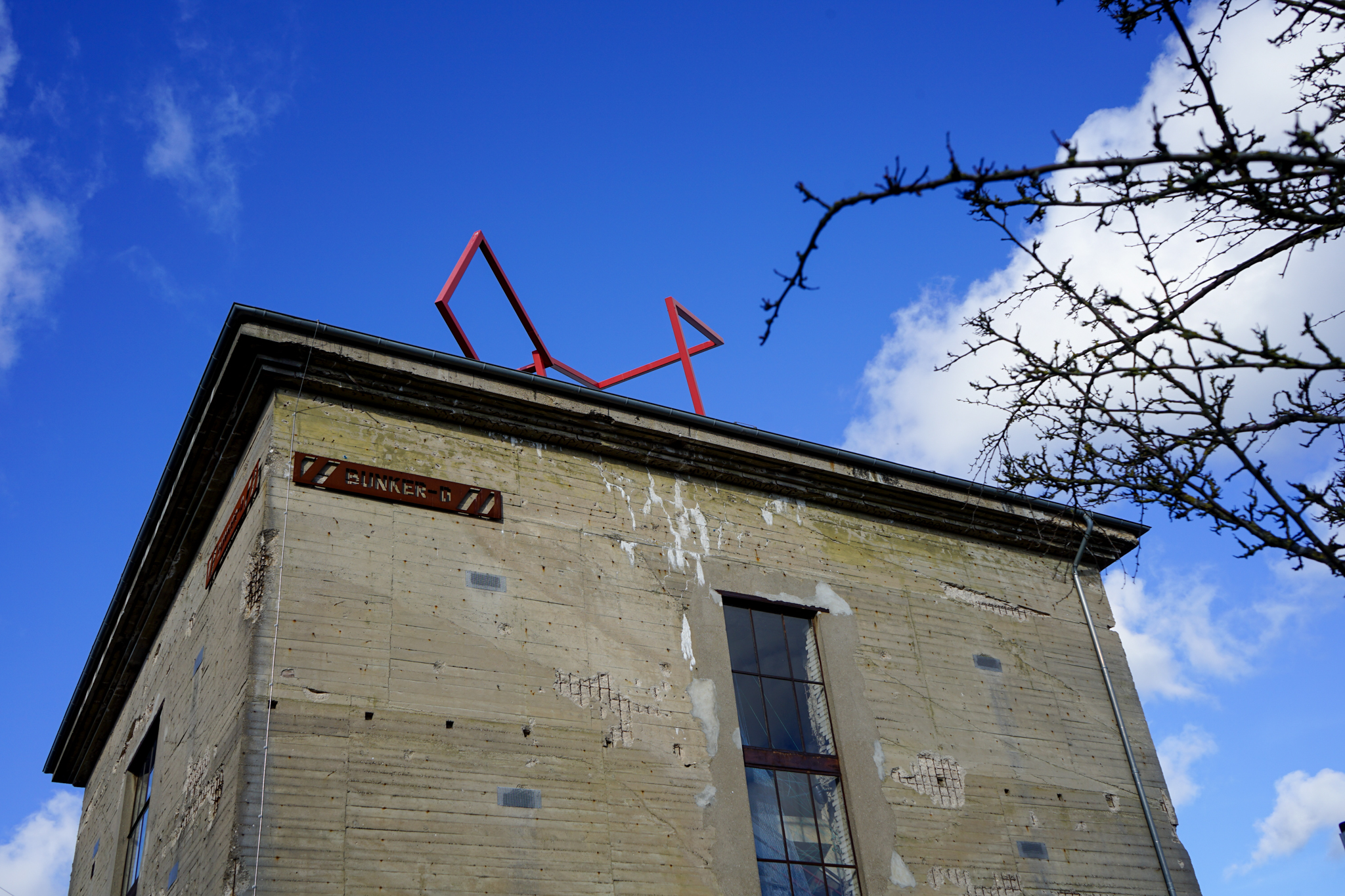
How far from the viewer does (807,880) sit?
10.9 meters

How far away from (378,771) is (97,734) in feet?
32.3

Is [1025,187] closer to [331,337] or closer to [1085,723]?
[331,337]

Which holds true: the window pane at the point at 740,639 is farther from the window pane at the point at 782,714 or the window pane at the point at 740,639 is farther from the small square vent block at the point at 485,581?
the small square vent block at the point at 485,581

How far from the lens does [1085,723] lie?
13711mm

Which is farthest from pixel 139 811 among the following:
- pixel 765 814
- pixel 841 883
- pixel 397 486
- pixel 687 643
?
pixel 841 883

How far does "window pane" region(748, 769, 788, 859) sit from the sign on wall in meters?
3.83

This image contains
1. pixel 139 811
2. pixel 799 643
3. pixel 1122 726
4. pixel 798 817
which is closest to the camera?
pixel 798 817

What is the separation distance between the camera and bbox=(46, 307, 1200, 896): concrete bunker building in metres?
9.41

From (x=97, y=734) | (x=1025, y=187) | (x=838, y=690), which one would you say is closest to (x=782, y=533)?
(x=838, y=690)

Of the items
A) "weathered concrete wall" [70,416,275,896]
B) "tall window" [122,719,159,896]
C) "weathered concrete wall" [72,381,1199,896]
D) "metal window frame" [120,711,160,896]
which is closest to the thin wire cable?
"weathered concrete wall" [72,381,1199,896]

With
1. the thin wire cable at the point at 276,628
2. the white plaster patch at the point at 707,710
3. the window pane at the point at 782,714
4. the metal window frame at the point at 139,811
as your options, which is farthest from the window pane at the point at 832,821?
the metal window frame at the point at 139,811

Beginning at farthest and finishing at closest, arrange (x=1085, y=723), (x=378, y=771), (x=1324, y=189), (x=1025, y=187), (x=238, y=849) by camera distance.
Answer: (x=1085, y=723) < (x=378, y=771) < (x=238, y=849) < (x=1324, y=189) < (x=1025, y=187)

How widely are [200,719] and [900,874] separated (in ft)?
23.9

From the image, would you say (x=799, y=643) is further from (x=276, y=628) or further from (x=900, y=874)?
(x=276, y=628)
